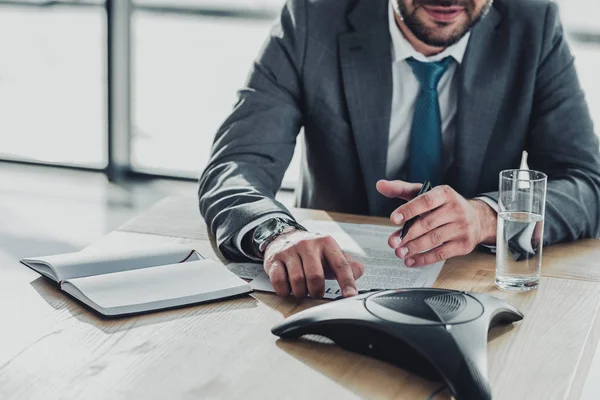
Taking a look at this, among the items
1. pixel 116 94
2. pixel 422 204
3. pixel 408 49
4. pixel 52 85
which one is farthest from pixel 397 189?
pixel 52 85

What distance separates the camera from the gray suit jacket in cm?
183

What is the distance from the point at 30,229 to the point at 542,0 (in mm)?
2488

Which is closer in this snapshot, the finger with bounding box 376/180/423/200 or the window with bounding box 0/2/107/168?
the finger with bounding box 376/180/423/200

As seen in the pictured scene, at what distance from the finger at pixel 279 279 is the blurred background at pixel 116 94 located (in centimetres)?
278

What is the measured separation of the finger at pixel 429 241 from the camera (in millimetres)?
1429

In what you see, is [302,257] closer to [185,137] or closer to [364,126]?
[364,126]

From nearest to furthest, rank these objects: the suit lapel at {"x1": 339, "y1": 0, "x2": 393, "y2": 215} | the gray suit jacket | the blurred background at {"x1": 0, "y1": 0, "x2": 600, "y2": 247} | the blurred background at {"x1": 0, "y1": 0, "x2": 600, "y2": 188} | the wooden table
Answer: the wooden table < the gray suit jacket < the suit lapel at {"x1": 339, "y1": 0, "x2": 393, "y2": 215} < the blurred background at {"x1": 0, "y1": 0, "x2": 600, "y2": 247} < the blurred background at {"x1": 0, "y1": 0, "x2": 600, "y2": 188}

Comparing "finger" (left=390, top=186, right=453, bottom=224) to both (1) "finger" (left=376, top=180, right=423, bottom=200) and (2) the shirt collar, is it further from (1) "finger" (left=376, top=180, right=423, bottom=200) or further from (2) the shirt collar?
(2) the shirt collar

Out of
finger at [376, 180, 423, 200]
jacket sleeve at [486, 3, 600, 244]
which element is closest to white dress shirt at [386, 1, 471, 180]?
jacket sleeve at [486, 3, 600, 244]

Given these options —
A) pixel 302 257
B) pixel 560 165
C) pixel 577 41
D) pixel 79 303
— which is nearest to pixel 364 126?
pixel 560 165

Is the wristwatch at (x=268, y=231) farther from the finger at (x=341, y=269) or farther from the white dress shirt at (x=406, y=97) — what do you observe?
the white dress shirt at (x=406, y=97)

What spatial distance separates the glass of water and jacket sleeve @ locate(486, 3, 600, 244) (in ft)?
0.89

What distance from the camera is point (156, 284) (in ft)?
4.25

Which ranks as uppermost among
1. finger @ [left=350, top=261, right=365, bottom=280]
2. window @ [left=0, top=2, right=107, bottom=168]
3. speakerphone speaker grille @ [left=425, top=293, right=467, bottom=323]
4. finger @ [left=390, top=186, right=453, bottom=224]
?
finger @ [left=390, top=186, right=453, bottom=224]
